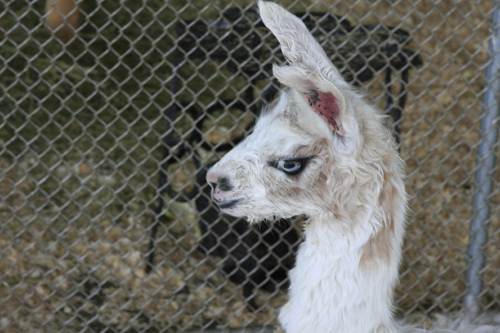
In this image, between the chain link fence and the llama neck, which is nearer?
the llama neck

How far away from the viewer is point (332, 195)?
5.43 feet

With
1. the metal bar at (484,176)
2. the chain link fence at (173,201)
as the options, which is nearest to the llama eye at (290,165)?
the chain link fence at (173,201)

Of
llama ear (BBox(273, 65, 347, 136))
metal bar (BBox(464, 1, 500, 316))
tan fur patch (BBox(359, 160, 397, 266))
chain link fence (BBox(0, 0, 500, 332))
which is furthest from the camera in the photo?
chain link fence (BBox(0, 0, 500, 332))

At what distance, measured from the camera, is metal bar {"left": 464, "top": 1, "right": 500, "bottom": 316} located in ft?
9.86

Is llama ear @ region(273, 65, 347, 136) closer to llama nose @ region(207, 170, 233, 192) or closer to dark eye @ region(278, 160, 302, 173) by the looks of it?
dark eye @ region(278, 160, 302, 173)

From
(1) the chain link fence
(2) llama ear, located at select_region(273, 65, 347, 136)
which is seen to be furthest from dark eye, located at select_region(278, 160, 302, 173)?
(1) the chain link fence

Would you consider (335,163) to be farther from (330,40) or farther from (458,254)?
(458,254)

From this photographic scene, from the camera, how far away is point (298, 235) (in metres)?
3.70

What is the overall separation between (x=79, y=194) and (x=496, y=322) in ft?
10.3

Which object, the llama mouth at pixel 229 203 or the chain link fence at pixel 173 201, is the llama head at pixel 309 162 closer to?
the llama mouth at pixel 229 203

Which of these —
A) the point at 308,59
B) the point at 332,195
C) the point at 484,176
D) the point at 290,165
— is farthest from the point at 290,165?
the point at 484,176

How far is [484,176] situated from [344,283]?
6.15 ft

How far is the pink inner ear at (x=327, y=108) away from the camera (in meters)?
1.53

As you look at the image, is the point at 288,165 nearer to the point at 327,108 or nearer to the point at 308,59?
the point at 327,108
